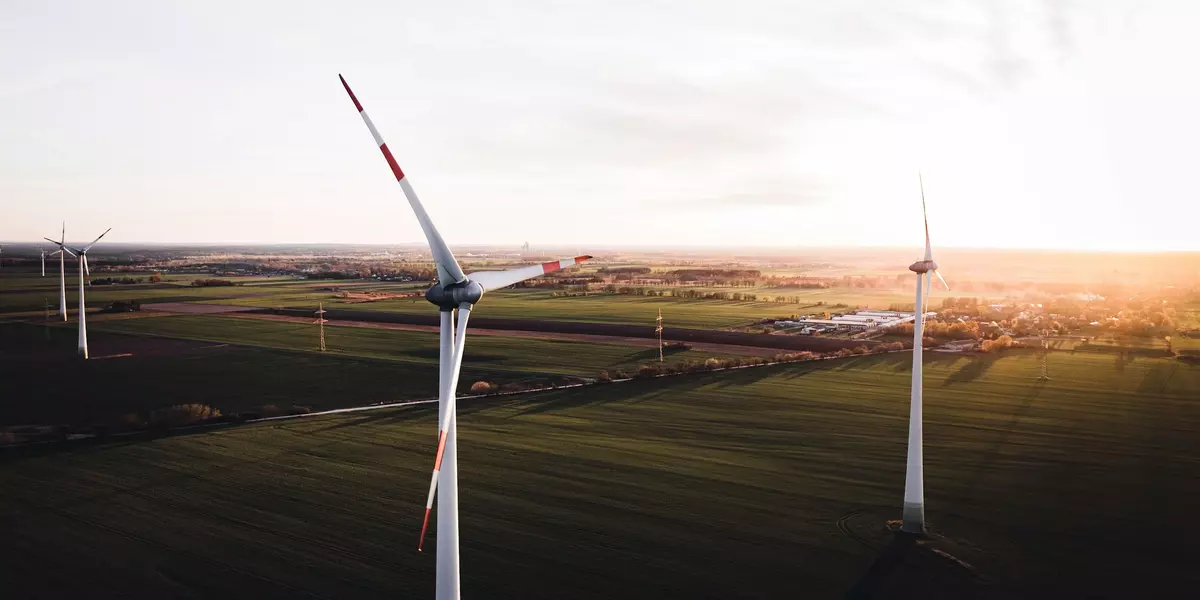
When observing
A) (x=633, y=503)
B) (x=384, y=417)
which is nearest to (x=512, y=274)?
(x=633, y=503)

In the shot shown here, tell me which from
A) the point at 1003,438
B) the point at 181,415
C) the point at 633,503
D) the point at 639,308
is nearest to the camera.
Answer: the point at 633,503

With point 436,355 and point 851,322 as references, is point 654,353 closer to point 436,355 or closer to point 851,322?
point 436,355

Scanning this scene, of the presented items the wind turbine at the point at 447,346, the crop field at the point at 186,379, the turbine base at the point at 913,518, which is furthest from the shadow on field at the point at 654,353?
the wind turbine at the point at 447,346

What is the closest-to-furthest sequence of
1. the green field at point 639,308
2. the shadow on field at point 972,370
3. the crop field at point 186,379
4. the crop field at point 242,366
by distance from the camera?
the crop field at point 186,379
the crop field at point 242,366
the shadow on field at point 972,370
the green field at point 639,308

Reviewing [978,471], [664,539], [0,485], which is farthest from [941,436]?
[0,485]

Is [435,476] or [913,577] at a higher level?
[435,476]

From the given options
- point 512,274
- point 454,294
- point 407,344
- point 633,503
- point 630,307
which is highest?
point 512,274

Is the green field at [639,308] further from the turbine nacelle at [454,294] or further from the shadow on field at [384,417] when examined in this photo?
the turbine nacelle at [454,294]
